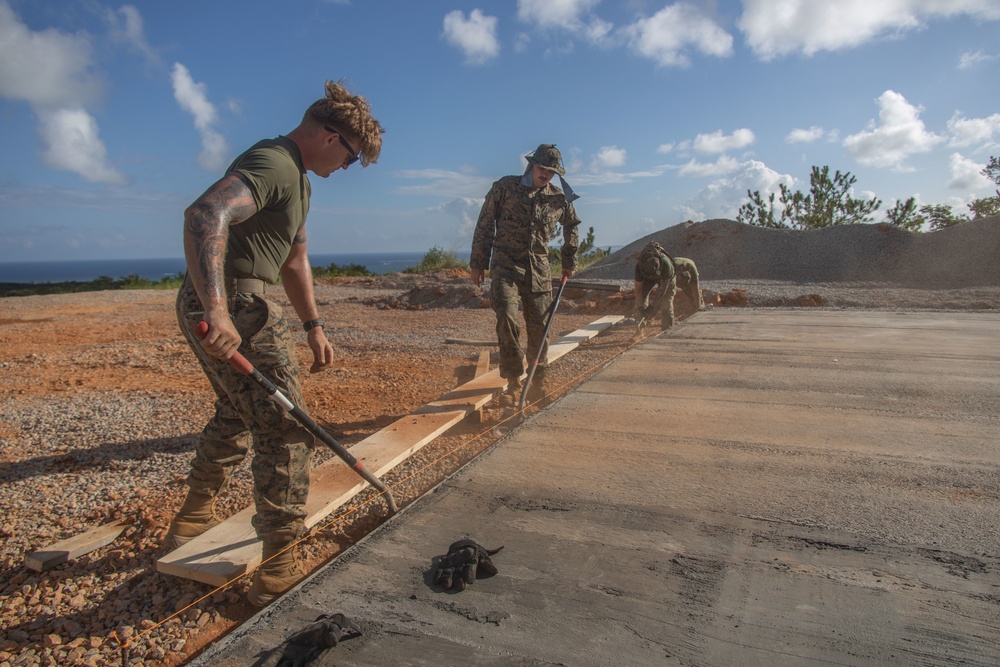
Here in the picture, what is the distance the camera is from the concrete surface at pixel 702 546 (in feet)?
5.41

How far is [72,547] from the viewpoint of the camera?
2617mm

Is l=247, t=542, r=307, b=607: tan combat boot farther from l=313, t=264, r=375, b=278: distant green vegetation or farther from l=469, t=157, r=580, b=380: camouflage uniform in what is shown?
l=313, t=264, r=375, b=278: distant green vegetation

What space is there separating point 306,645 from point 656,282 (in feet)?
23.2

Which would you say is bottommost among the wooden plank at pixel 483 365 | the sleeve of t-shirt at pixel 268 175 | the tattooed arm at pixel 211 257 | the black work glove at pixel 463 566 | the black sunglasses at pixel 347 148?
the black work glove at pixel 463 566

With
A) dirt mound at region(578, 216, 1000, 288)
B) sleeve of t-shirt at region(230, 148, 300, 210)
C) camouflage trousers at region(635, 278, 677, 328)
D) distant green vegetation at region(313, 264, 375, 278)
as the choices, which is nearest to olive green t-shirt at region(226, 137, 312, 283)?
sleeve of t-shirt at region(230, 148, 300, 210)

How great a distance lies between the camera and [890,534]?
2135 millimetres

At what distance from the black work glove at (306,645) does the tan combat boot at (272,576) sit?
0.56m

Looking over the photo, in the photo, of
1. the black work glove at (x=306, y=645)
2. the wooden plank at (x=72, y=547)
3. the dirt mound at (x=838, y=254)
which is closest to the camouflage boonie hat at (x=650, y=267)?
the wooden plank at (x=72, y=547)

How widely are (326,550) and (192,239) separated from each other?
1545 millimetres

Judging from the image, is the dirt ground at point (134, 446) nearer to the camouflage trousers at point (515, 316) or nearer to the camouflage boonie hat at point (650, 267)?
the camouflage trousers at point (515, 316)

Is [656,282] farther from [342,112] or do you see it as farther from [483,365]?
[342,112]

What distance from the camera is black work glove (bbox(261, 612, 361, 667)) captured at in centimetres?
162

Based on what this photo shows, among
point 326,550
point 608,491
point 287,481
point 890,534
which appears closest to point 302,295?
point 287,481

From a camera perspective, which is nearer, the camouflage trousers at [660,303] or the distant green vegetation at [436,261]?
the camouflage trousers at [660,303]
